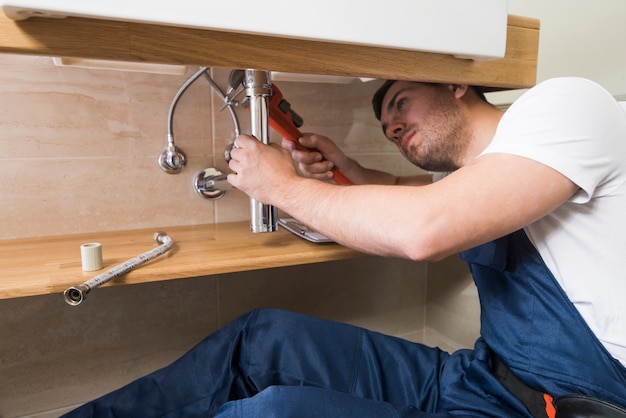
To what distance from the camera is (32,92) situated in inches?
33.6

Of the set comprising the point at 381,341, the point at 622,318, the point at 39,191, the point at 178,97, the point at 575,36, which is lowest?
the point at 381,341

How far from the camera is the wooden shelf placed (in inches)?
18.0

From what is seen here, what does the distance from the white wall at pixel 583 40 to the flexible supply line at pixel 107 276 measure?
2.62ft

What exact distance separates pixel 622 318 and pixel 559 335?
88 millimetres

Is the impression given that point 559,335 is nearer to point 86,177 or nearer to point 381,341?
point 381,341

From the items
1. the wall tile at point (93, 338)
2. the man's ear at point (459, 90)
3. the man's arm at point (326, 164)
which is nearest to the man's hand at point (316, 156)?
the man's arm at point (326, 164)

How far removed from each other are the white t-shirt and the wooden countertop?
12.6 inches

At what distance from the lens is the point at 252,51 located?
54 centimetres

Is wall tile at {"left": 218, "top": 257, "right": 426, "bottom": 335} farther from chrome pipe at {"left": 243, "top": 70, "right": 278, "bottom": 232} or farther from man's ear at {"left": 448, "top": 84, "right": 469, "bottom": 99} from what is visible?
man's ear at {"left": 448, "top": 84, "right": 469, "bottom": 99}

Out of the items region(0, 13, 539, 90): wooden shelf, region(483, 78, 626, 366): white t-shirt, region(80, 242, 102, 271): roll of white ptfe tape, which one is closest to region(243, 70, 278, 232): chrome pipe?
region(0, 13, 539, 90): wooden shelf

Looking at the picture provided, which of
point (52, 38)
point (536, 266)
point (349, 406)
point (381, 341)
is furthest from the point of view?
point (381, 341)

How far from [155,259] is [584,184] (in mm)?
600

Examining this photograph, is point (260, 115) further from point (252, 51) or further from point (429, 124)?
point (429, 124)

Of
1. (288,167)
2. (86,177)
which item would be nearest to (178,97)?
(86,177)
